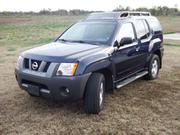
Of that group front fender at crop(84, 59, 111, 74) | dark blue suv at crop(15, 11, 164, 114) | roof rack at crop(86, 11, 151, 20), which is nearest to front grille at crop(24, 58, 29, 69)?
dark blue suv at crop(15, 11, 164, 114)

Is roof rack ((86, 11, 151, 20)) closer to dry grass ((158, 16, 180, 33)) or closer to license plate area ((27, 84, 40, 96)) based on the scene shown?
license plate area ((27, 84, 40, 96))

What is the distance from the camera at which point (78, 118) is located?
429cm

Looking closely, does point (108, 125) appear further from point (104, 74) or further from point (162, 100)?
point (162, 100)

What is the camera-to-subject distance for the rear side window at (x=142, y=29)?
5869 millimetres

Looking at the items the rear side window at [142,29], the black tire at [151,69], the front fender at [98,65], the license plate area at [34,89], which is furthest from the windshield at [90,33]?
the black tire at [151,69]

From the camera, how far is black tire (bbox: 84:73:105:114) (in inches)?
167

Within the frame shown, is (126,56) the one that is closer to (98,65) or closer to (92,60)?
(98,65)

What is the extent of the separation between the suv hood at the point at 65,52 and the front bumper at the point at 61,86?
0.30 meters

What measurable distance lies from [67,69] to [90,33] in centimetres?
154

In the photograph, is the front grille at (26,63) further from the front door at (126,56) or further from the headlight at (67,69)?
the front door at (126,56)

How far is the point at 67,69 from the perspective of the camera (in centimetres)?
404

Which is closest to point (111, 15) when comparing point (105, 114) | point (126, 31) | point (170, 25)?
point (126, 31)

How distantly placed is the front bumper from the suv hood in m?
0.30

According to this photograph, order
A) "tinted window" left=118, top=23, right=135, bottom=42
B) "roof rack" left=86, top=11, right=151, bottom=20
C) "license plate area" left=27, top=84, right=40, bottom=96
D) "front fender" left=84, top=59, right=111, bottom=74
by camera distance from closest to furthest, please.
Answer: "front fender" left=84, top=59, right=111, bottom=74 < "license plate area" left=27, top=84, right=40, bottom=96 < "tinted window" left=118, top=23, right=135, bottom=42 < "roof rack" left=86, top=11, right=151, bottom=20
